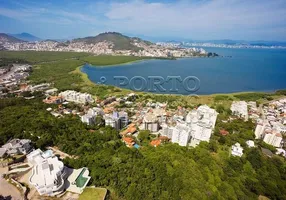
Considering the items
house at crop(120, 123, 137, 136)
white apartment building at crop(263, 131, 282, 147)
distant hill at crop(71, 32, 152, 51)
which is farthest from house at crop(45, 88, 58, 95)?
distant hill at crop(71, 32, 152, 51)

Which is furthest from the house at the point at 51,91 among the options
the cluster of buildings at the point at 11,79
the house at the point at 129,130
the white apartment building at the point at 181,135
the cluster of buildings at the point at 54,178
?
the white apartment building at the point at 181,135

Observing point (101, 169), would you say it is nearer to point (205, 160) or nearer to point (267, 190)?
point (205, 160)

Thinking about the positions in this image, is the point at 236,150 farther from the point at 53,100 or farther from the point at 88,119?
the point at 53,100

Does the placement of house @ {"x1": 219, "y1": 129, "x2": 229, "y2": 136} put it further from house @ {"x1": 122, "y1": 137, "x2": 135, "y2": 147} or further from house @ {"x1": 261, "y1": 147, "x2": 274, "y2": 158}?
house @ {"x1": 122, "y1": 137, "x2": 135, "y2": 147}

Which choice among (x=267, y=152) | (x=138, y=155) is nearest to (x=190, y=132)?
(x=138, y=155)

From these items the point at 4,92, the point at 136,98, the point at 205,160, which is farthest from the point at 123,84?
the point at 205,160

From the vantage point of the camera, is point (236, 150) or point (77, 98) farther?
point (77, 98)

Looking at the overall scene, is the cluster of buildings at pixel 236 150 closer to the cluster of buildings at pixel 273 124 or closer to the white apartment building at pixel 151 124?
the cluster of buildings at pixel 273 124
